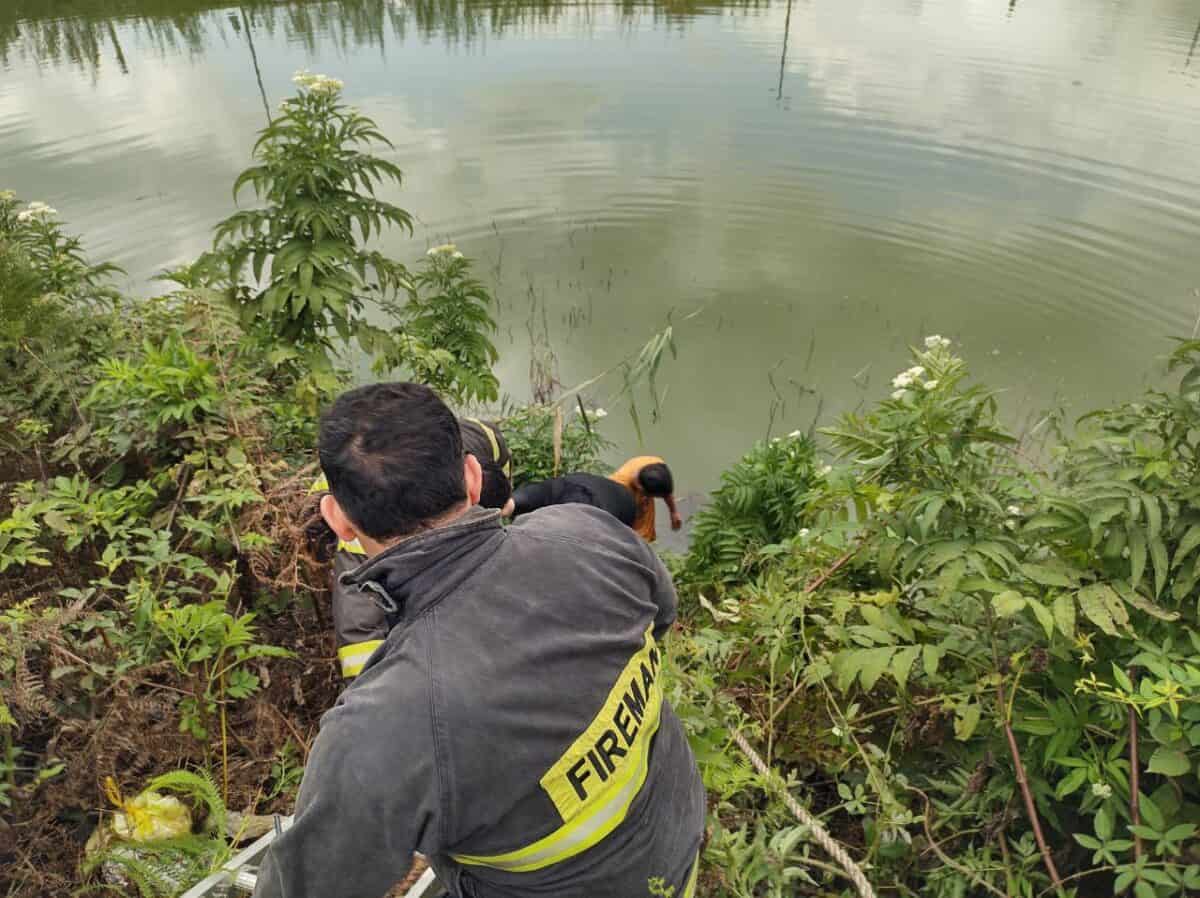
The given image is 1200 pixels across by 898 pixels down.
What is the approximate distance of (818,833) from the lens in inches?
71.4

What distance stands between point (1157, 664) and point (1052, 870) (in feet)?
1.81

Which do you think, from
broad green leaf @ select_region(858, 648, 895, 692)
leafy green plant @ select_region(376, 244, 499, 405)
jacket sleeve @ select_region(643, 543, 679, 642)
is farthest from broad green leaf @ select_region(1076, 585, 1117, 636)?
leafy green plant @ select_region(376, 244, 499, 405)

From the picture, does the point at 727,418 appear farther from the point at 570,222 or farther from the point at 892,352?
the point at 570,222

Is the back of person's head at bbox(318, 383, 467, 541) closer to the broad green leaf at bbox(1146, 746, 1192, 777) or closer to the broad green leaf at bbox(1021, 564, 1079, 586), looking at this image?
the broad green leaf at bbox(1021, 564, 1079, 586)

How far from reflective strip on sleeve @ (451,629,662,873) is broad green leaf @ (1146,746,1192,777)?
1.11m

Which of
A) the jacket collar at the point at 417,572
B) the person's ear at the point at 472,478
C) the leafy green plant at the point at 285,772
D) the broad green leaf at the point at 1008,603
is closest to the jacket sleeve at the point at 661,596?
the person's ear at the point at 472,478

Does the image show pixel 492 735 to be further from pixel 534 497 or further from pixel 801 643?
pixel 534 497

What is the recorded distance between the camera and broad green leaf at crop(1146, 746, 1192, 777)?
4.98 ft

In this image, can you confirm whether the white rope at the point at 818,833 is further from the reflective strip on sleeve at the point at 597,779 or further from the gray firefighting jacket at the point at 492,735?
the reflective strip on sleeve at the point at 597,779

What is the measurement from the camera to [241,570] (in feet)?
8.28

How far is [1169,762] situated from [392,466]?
5.66 feet

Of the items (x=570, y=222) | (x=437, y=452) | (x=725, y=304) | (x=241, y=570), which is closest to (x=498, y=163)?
(x=570, y=222)

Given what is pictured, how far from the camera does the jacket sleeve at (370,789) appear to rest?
1089 millimetres

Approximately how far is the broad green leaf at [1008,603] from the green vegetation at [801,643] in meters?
0.01
